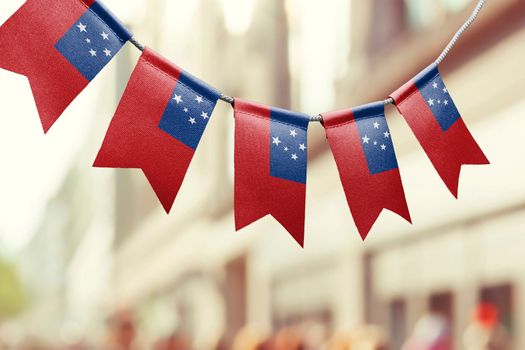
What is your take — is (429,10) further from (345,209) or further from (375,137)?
(375,137)

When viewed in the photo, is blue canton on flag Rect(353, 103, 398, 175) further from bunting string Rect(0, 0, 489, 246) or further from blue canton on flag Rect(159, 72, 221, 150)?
blue canton on flag Rect(159, 72, 221, 150)

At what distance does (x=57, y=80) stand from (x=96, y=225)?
6451 cm

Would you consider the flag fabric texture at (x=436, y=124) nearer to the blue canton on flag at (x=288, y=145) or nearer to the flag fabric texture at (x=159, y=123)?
the blue canton on flag at (x=288, y=145)

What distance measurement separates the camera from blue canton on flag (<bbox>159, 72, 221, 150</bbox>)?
392 cm

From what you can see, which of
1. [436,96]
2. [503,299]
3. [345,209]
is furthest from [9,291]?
[436,96]

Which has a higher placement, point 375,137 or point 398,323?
point 398,323

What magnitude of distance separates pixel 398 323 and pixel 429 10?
3.45 m

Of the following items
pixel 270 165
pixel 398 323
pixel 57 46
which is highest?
pixel 398 323

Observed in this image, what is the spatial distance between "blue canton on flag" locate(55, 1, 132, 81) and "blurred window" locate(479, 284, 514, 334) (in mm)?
6437

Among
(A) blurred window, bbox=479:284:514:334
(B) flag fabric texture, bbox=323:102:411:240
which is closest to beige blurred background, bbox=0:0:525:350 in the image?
(A) blurred window, bbox=479:284:514:334

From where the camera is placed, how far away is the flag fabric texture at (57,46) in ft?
12.3

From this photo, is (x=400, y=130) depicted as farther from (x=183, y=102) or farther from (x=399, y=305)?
(x=183, y=102)

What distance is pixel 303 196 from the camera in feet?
13.4

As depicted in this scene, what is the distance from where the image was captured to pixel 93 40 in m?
3.82
